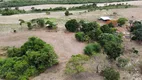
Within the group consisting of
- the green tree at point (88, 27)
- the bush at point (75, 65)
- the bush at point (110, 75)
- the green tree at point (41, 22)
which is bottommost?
the bush at point (110, 75)

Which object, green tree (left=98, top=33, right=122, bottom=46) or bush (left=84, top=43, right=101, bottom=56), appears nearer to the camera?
bush (left=84, top=43, right=101, bottom=56)

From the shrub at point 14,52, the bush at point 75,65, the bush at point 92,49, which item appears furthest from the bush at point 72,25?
the bush at point 75,65

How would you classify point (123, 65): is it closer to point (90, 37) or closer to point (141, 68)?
point (141, 68)

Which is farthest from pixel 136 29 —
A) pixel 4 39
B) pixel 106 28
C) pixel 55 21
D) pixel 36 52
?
pixel 4 39

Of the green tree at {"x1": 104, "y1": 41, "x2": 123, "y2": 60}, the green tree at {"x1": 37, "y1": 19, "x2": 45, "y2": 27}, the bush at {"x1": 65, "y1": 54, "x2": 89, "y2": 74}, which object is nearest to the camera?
the bush at {"x1": 65, "y1": 54, "x2": 89, "y2": 74}

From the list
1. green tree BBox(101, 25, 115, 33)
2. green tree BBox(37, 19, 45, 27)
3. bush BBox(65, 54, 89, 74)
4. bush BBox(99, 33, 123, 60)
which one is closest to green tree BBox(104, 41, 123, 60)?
bush BBox(99, 33, 123, 60)

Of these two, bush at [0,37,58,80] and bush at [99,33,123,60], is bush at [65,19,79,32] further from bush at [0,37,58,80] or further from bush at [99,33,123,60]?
bush at [0,37,58,80]

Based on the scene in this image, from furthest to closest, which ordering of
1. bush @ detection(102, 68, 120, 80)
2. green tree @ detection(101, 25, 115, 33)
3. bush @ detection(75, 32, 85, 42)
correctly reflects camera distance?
green tree @ detection(101, 25, 115, 33)
bush @ detection(75, 32, 85, 42)
bush @ detection(102, 68, 120, 80)

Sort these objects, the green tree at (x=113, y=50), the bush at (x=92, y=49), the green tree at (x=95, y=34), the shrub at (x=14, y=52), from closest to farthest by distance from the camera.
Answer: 1. the green tree at (x=113, y=50)
2. the shrub at (x=14, y=52)
3. the bush at (x=92, y=49)
4. the green tree at (x=95, y=34)

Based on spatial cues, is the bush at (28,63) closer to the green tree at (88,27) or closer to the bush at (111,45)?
the bush at (111,45)
